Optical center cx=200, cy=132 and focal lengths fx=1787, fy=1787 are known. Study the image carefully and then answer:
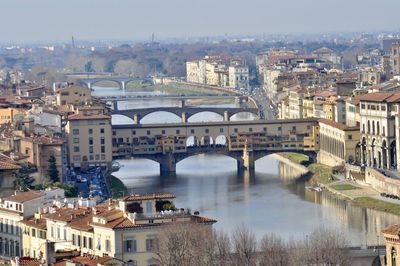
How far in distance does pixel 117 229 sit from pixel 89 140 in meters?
19.0

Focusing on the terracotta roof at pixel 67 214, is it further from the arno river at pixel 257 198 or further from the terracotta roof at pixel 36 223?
the arno river at pixel 257 198

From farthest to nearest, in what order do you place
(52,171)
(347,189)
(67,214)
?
(347,189)
(52,171)
(67,214)

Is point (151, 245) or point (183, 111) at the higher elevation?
point (151, 245)

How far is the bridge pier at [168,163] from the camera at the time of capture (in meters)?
35.9

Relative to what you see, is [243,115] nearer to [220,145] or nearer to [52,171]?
[220,145]

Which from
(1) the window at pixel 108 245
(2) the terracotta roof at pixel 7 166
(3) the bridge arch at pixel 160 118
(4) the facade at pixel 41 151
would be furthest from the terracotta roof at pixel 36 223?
(3) the bridge arch at pixel 160 118

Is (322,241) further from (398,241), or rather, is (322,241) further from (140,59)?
(140,59)

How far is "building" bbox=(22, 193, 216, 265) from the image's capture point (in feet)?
51.9

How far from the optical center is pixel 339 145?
35500 millimetres

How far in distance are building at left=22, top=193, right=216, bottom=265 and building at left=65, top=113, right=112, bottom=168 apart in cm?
1717

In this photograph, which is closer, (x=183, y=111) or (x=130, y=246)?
Result: (x=130, y=246)

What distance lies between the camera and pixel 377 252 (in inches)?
692

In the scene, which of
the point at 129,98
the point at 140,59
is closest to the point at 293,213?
the point at 129,98

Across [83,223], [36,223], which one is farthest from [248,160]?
[83,223]
